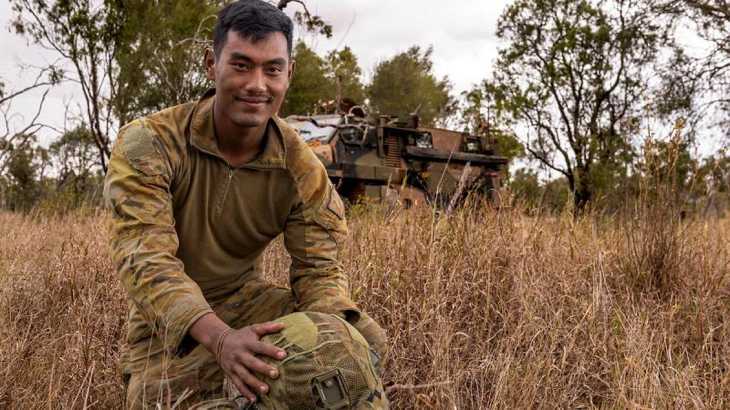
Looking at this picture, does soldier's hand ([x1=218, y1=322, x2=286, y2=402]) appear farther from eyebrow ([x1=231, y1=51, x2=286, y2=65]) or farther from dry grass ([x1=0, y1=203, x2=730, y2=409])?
eyebrow ([x1=231, y1=51, x2=286, y2=65])

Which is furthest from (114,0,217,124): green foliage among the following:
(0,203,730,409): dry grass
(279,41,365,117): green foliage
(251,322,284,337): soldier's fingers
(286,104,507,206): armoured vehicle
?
(251,322,284,337): soldier's fingers

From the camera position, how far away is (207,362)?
2.42 m

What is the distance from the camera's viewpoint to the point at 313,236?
256cm

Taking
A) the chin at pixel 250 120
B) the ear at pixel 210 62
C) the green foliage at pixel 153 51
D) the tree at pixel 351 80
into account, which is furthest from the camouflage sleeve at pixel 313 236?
the tree at pixel 351 80

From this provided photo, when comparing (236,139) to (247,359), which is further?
(236,139)

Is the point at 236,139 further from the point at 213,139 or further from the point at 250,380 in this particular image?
the point at 250,380

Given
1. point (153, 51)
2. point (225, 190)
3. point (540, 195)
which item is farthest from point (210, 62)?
point (153, 51)

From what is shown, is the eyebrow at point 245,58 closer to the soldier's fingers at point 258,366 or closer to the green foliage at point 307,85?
the soldier's fingers at point 258,366

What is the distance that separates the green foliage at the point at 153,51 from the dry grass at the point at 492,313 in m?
9.89

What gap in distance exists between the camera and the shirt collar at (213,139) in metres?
2.38

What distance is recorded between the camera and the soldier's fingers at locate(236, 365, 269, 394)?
1783mm

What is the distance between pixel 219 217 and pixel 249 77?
51 centimetres

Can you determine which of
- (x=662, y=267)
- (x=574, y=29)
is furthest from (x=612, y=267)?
(x=574, y=29)

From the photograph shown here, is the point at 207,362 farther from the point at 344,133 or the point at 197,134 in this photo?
the point at 344,133
